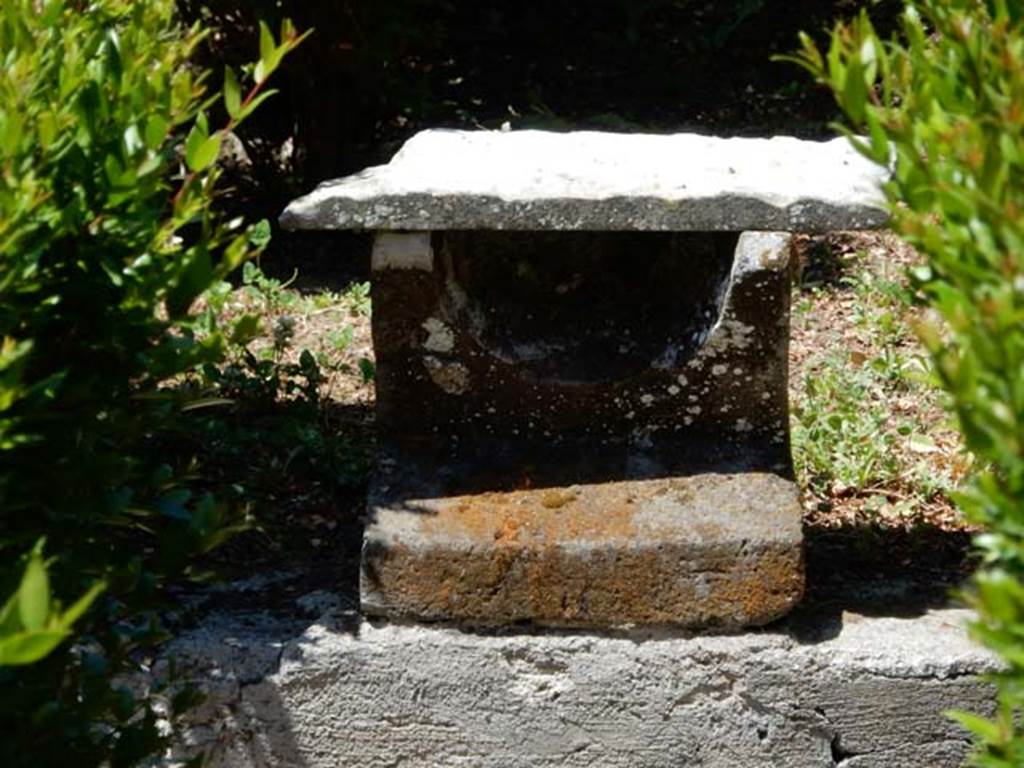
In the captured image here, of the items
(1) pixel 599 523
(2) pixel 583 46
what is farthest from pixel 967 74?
(2) pixel 583 46

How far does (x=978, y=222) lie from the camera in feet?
6.66

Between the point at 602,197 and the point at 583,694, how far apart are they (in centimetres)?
91

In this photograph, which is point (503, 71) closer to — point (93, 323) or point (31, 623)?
point (93, 323)

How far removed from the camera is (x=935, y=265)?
7.36 ft

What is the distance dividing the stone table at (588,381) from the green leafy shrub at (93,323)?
1.77 ft

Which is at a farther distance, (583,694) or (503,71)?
(503,71)

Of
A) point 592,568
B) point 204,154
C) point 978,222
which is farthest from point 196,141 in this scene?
point 978,222

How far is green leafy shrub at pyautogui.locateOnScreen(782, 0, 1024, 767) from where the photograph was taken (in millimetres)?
1828

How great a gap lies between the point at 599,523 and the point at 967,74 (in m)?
1.23

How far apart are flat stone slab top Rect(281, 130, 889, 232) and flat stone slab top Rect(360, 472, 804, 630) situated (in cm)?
54

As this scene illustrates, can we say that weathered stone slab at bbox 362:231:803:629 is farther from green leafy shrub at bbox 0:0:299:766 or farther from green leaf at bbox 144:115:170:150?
green leaf at bbox 144:115:170:150

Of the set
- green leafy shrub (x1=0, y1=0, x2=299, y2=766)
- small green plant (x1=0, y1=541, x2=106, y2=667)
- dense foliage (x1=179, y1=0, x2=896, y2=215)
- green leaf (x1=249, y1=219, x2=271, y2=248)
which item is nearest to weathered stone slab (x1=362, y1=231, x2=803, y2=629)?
green leafy shrub (x1=0, y1=0, x2=299, y2=766)

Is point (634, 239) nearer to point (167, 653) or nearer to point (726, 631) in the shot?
point (726, 631)

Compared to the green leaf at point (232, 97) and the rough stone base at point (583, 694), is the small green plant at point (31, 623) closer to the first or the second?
the green leaf at point (232, 97)
